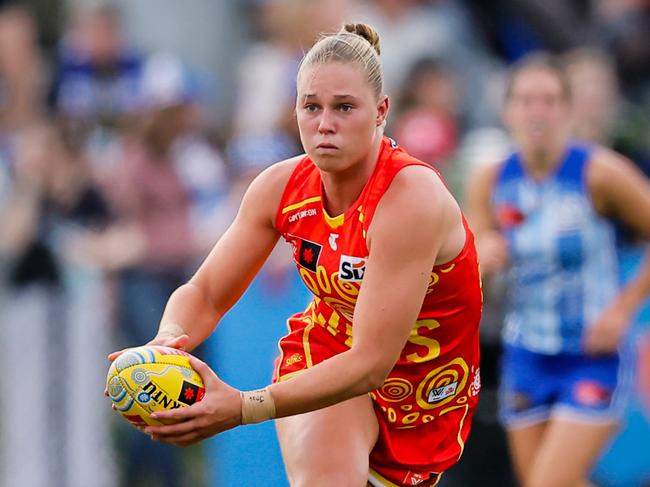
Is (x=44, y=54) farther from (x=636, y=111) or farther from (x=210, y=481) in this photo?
(x=636, y=111)

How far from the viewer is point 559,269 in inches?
283

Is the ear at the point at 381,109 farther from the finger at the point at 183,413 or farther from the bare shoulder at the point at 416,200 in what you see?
the finger at the point at 183,413

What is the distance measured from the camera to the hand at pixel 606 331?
23.3 feet

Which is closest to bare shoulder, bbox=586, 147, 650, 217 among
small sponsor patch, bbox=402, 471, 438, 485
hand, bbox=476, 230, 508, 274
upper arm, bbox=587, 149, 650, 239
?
upper arm, bbox=587, 149, 650, 239

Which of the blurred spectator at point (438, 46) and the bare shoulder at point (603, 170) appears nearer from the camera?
the bare shoulder at point (603, 170)

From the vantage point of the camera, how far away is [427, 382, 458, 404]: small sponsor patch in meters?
5.14

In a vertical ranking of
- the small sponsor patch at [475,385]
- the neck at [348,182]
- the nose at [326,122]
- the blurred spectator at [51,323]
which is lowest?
the blurred spectator at [51,323]

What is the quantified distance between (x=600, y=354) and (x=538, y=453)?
1.97ft

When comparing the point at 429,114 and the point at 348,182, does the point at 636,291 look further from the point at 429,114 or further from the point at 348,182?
the point at 348,182

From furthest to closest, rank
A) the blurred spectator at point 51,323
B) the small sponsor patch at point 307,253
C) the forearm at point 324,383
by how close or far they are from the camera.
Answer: the blurred spectator at point 51,323, the small sponsor patch at point 307,253, the forearm at point 324,383

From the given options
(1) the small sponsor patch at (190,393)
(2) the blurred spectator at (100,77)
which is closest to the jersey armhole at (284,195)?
(1) the small sponsor patch at (190,393)

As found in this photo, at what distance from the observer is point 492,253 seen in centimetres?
701

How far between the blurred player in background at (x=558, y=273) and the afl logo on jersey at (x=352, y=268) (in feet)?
7.50

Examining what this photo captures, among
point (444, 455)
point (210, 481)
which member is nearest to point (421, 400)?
point (444, 455)
